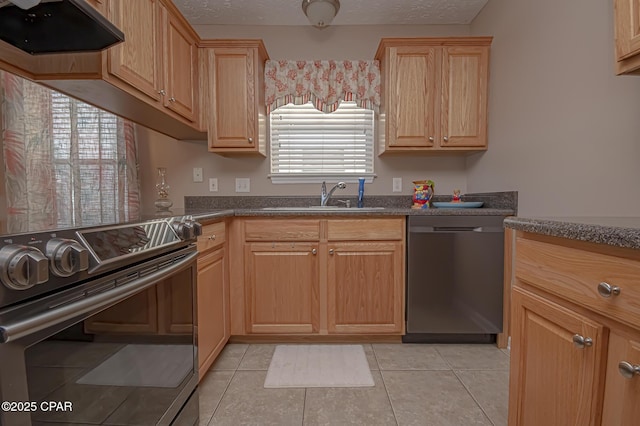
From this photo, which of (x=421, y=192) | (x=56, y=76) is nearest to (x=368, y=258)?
(x=421, y=192)

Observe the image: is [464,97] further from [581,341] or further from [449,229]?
[581,341]

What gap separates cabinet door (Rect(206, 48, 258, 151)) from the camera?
2174mm

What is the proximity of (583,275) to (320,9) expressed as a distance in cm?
208

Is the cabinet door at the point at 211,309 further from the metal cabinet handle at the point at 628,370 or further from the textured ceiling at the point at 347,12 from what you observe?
the textured ceiling at the point at 347,12

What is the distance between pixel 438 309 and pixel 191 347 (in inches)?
58.1

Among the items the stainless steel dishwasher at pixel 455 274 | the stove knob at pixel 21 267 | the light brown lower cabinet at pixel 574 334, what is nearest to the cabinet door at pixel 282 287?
the stainless steel dishwasher at pixel 455 274

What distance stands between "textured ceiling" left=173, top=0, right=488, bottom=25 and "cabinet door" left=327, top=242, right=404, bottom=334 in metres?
1.78

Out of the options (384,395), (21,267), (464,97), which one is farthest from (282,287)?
(464,97)

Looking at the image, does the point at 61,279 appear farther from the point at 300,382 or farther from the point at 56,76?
the point at 300,382

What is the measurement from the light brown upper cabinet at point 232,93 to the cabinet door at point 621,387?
2096 mm

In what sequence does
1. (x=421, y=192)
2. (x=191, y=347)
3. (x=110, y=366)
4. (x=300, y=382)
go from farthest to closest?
(x=421, y=192), (x=300, y=382), (x=191, y=347), (x=110, y=366)

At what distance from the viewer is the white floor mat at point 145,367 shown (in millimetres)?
803

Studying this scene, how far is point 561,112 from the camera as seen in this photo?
5.00ft

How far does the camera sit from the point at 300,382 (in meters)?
1.60
